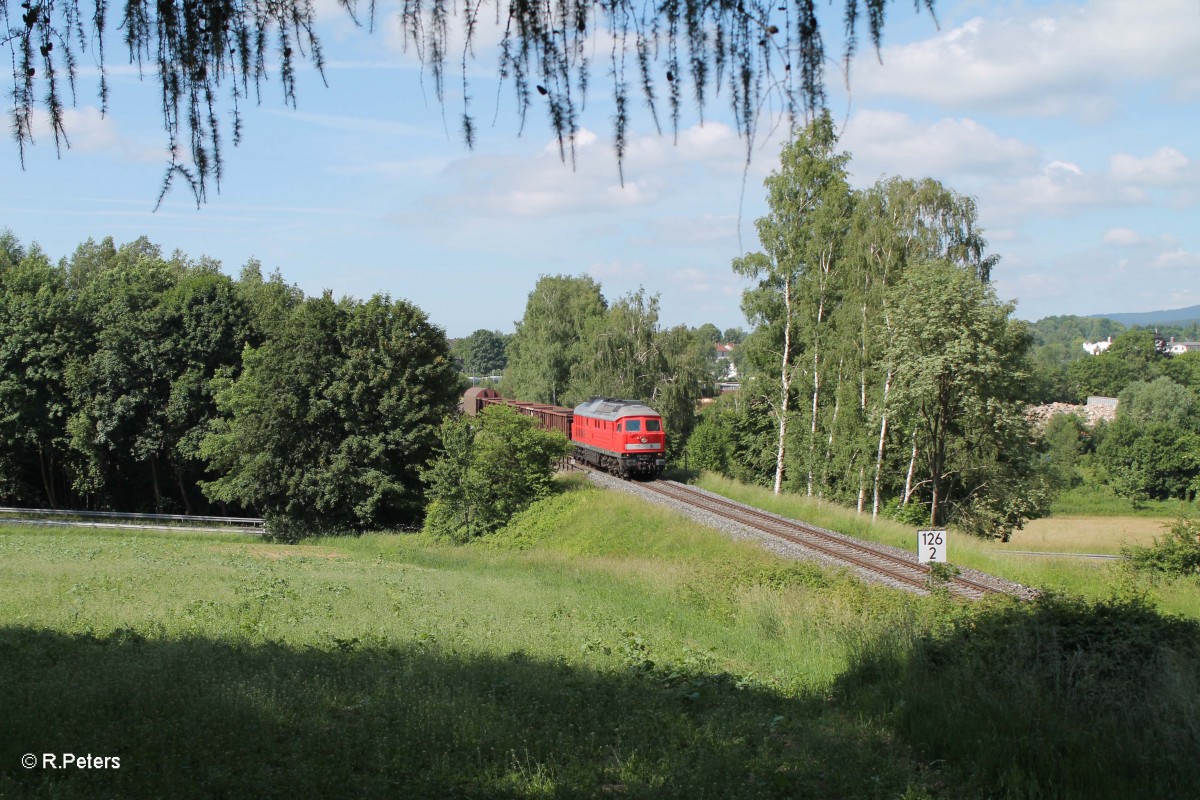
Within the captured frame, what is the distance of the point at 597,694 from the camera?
8.83 metres

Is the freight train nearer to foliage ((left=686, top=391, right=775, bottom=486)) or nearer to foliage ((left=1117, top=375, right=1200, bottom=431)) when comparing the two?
foliage ((left=686, top=391, right=775, bottom=486))

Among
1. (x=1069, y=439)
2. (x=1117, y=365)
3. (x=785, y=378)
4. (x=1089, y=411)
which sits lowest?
(x=1069, y=439)

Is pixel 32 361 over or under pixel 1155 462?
over

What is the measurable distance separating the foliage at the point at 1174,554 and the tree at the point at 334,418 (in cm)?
2458

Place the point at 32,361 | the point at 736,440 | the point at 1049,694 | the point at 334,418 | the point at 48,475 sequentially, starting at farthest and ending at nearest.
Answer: the point at 736,440
the point at 48,475
the point at 32,361
the point at 334,418
the point at 1049,694

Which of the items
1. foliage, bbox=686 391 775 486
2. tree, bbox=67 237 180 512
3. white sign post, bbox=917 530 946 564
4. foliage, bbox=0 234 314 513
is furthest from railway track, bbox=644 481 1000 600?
tree, bbox=67 237 180 512

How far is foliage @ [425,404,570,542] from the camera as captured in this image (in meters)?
31.8

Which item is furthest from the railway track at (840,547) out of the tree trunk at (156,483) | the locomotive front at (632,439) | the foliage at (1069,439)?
the foliage at (1069,439)

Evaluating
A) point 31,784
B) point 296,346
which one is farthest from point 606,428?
point 31,784

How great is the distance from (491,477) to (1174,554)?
21.1 meters

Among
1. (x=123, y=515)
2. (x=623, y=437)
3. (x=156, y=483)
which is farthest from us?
(x=156, y=483)

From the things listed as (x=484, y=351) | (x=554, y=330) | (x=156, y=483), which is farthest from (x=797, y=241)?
(x=484, y=351)

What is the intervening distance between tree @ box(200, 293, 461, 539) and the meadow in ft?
61.3

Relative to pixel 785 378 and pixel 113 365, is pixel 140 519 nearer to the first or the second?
pixel 113 365
